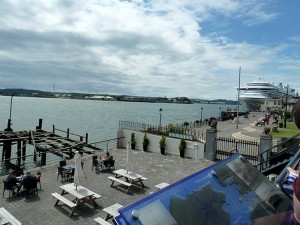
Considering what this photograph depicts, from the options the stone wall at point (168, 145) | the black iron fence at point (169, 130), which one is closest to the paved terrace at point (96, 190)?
the stone wall at point (168, 145)

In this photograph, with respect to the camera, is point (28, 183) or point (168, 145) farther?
point (168, 145)

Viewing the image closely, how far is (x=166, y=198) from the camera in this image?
172 cm

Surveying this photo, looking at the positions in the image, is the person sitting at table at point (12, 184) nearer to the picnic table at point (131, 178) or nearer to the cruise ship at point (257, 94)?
the picnic table at point (131, 178)

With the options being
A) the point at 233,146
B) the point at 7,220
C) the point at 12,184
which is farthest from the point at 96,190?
the point at 233,146

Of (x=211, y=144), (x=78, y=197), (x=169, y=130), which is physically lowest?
(x=78, y=197)

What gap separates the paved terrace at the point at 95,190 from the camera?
422 inches

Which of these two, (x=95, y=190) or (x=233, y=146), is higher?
(x=233, y=146)

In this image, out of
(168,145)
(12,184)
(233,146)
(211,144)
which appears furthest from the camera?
(168,145)

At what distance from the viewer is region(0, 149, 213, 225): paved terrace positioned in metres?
10.7

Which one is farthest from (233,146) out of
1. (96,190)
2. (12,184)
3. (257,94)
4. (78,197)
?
(257,94)

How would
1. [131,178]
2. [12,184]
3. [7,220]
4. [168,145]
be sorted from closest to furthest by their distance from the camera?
1. [7,220]
2. [12,184]
3. [131,178]
4. [168,145]

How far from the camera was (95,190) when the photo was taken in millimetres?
13648

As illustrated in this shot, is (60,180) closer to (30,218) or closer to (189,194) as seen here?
(30,218)

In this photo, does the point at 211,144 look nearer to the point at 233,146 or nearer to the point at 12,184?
the point at 233,146
